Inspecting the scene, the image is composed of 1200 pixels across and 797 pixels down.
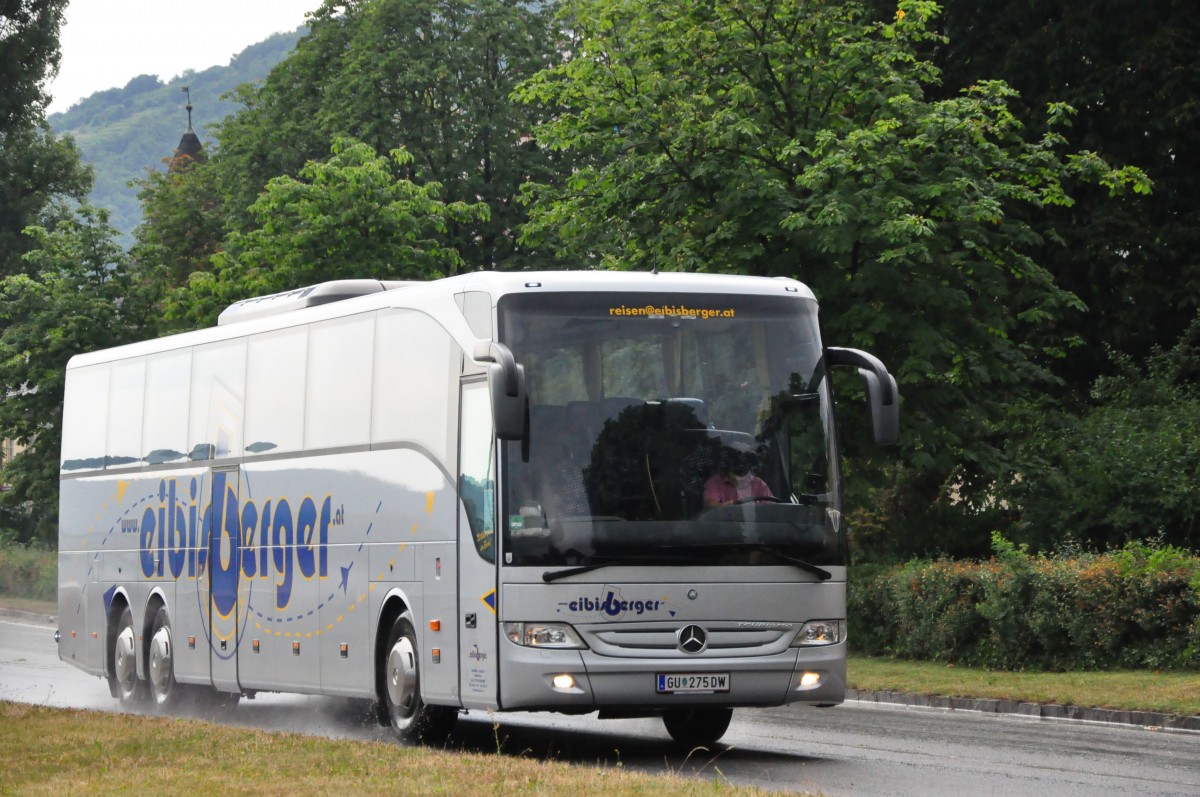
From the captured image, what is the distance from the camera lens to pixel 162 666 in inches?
805

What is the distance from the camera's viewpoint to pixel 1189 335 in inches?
1243

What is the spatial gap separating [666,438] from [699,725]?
9.93 feet

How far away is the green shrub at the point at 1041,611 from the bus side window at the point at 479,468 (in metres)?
10.5

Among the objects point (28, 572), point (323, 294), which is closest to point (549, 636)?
point (323, 294)

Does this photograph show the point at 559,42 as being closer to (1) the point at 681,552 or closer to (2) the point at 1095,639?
(2) the point at 1095,639

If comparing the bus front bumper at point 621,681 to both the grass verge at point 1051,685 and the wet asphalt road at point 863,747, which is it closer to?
the wet asphalt road at point 863,747

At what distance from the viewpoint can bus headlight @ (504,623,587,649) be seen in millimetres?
13547

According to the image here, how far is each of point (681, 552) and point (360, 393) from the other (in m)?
3.84

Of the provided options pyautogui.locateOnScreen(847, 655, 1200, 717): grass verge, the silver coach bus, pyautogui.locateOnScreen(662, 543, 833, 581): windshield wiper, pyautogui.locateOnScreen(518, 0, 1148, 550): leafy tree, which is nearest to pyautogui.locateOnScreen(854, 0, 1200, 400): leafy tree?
pyautogui.locateOnScreen(518, 0, 1148, 550): leafy tree

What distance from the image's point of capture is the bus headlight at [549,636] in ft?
44.4

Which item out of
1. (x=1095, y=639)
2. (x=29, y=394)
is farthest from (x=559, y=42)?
(x=1095, y=639)

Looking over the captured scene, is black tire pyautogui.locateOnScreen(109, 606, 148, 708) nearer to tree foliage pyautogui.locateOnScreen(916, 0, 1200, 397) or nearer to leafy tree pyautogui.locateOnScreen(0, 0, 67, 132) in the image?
tree foliage pyautogui.locateOnScreen(916, 0, 1200, 397)

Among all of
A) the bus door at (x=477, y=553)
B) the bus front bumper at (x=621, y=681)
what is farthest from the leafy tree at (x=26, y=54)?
the bus front bumper at (x=621, y=681)

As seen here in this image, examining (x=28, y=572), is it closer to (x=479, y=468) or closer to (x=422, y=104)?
(x=422, y=104)
